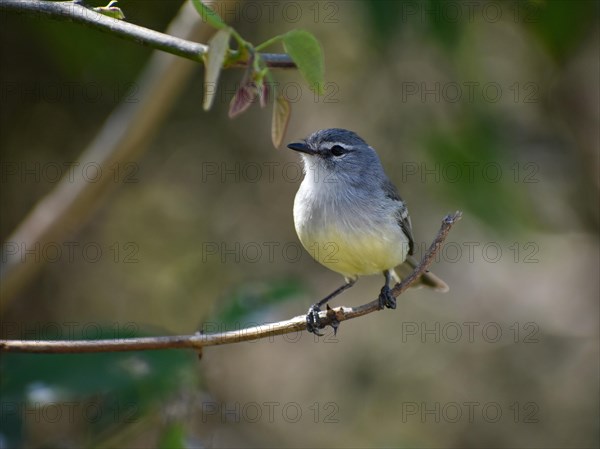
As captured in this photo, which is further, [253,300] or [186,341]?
[253,300]

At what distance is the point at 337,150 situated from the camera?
438cm

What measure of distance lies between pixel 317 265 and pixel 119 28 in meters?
4.88

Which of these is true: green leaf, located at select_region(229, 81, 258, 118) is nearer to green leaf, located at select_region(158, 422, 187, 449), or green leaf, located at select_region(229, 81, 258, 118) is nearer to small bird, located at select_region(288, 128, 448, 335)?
small bird, located at select_region(288, 128, 448, 335)

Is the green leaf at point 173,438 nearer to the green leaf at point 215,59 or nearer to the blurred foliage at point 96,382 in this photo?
the blurred foliage at point 96,382

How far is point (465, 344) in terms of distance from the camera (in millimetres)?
6621

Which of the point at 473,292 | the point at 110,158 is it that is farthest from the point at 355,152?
the point at 473,292

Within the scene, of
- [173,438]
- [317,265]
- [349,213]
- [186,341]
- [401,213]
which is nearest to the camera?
[186,341]

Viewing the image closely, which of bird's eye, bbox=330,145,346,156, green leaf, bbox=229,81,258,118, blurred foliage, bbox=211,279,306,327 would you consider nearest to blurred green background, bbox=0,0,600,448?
bird's eye, bbox=330,145,346,156

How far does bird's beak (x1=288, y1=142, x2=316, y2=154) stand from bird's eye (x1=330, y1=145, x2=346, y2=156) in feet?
0.42

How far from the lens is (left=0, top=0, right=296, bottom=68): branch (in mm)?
2018

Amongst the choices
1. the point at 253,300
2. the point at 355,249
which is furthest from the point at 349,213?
the point at 253,300

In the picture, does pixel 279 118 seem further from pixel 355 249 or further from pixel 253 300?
pixel 253 300

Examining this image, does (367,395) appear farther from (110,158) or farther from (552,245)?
(110,158)

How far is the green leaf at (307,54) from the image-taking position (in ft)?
6.30
